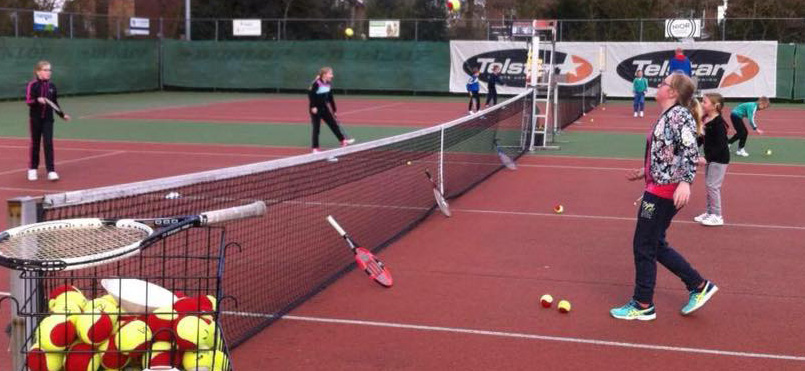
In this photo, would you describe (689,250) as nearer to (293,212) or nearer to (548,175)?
(293,212)

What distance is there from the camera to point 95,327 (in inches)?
124

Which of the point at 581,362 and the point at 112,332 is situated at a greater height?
the point at 112,332

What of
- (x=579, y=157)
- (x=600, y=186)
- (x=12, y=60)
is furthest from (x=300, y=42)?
(x=600, y=186)

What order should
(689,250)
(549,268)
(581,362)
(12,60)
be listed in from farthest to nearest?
1. (12,60)
2. (689,250)
3. (549,268)
4. (581,362)

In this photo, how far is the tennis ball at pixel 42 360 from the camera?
3.13 metres

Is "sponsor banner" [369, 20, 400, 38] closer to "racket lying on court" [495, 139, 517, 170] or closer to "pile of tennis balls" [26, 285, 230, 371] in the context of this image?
"racket lying on court" [495, 139, 517, 170]

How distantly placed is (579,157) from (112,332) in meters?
13.7

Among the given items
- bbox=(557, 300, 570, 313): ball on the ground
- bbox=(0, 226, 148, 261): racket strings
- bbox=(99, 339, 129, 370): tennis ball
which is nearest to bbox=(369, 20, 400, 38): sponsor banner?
bbox=(557, 300, 570, 313): ball on the ground

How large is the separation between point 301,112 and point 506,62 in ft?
37.3

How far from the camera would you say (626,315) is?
5969mm

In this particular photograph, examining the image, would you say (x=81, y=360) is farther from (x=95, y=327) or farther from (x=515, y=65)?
(x=515, y=65)

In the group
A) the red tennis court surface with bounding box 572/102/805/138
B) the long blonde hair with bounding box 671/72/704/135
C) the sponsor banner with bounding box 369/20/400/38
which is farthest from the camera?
the sponsor banner with bounding box 369/20/400/38

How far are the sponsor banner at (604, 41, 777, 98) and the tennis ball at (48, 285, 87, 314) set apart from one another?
30.8 metres

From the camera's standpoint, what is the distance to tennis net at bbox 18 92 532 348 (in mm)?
5488
